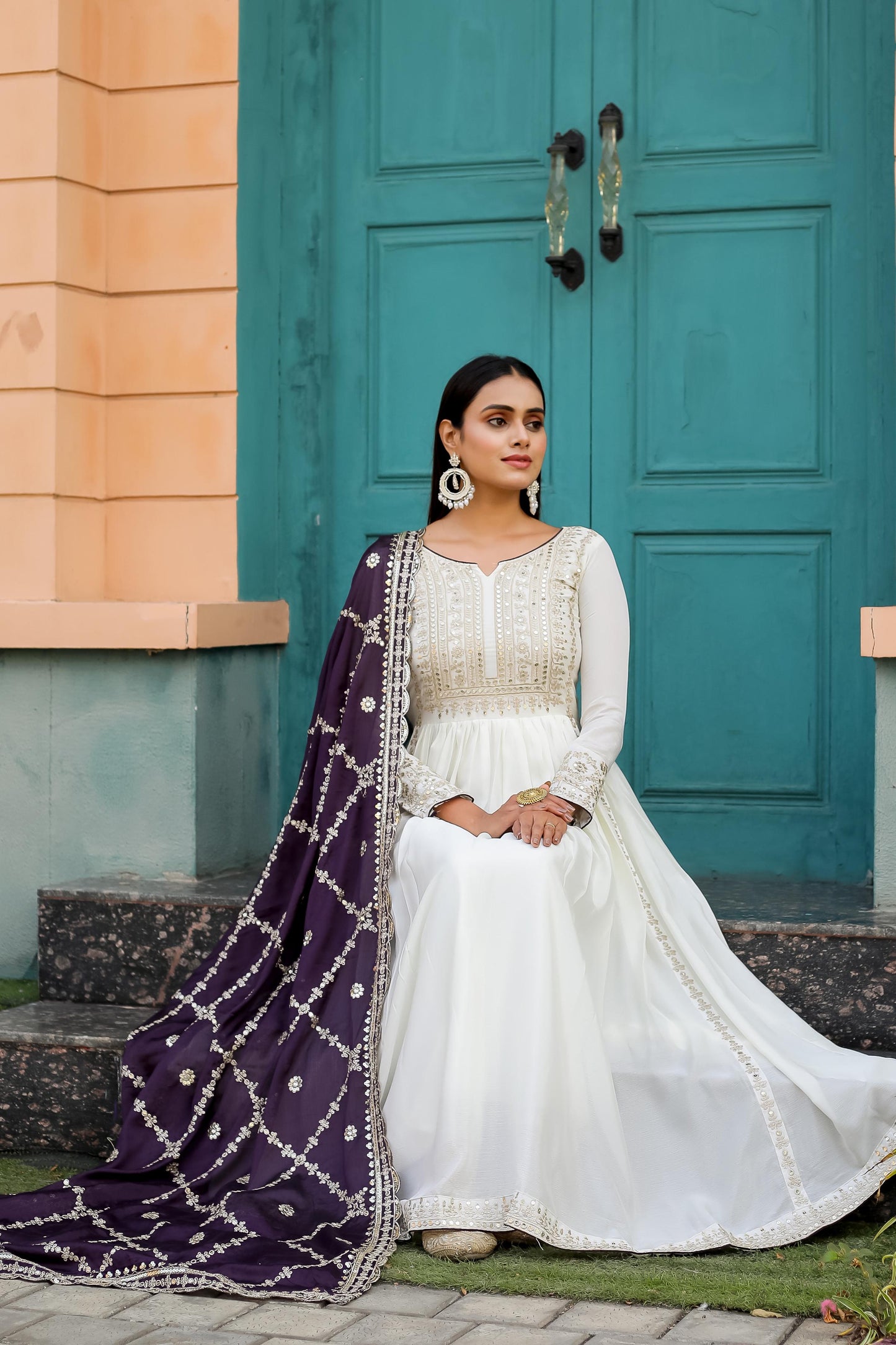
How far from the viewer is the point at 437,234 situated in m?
4.31

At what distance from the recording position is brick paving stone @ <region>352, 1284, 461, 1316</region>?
248cm

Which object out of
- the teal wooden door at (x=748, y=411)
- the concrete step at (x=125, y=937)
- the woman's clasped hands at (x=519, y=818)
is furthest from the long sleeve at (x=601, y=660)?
the concrete step at (x=125, y=937)

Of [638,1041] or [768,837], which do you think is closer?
[638,1041]

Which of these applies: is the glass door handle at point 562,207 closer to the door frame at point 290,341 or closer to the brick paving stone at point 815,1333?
the door frame at point 290,341

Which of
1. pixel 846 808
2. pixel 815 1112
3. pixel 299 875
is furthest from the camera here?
pixel 846 808

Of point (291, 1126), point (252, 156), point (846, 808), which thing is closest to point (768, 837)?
point (846, 808)

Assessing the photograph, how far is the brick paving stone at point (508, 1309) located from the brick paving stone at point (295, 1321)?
0.53 feet

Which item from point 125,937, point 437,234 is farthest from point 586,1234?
point 437,234

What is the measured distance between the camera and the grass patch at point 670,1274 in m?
2.50

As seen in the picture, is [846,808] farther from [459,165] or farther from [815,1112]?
[459,165]

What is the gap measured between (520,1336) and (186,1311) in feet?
1.75

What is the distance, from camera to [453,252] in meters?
4.30

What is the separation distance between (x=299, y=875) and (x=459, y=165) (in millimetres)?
2095

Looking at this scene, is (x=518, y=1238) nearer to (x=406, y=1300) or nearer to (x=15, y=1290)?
(x=406, y=1300)
